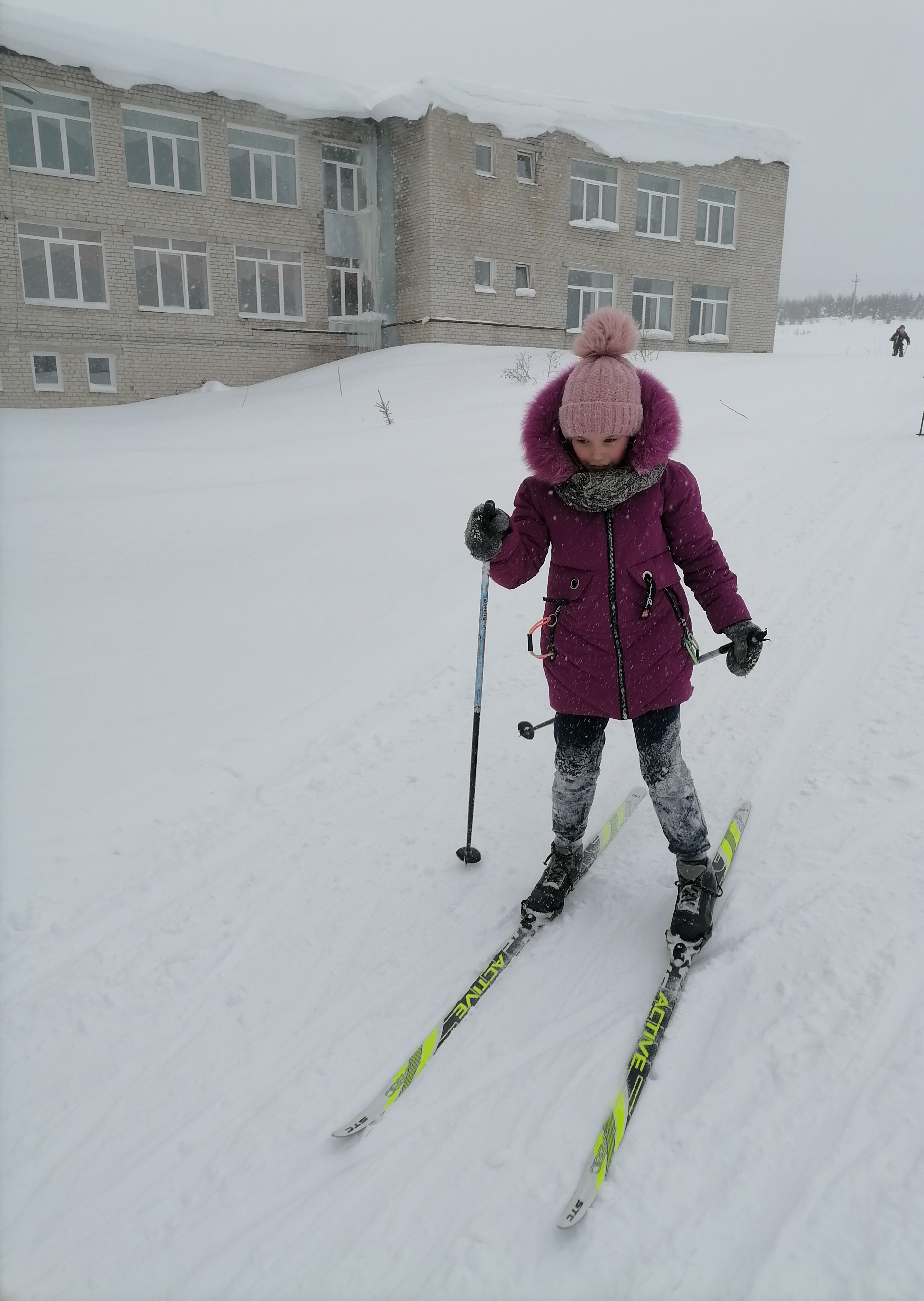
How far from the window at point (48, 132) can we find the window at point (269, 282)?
3.78 metres

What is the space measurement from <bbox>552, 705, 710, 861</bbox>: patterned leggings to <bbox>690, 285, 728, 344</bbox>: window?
2543 centimetres

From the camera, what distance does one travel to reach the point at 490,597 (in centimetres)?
580

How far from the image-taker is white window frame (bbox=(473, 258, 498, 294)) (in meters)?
21.0

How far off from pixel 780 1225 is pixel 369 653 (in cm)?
370

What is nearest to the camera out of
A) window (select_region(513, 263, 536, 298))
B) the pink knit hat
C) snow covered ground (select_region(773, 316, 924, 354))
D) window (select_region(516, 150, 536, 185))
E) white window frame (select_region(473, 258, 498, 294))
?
the pink knit hat

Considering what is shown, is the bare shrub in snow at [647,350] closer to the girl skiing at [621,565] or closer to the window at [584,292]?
the window at [584,292]

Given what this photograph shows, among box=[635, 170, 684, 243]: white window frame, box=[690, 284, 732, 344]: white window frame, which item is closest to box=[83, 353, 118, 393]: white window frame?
box=[635, 170, 684, 243]: white window frame

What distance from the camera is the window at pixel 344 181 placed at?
2069 centimetres

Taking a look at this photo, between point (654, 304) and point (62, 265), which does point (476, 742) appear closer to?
point (62, 265)

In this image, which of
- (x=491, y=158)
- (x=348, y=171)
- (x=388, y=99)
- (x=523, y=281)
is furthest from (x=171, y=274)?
(x=523, y=281)

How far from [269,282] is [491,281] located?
233 inches

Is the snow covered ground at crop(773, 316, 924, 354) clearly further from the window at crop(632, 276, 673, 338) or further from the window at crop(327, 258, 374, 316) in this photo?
the window at crop(327, 258, 374, 316)

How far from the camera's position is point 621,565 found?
2570 millimetres

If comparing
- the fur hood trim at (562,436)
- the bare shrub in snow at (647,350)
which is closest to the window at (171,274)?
the bare shrub in snow at (647,350)
